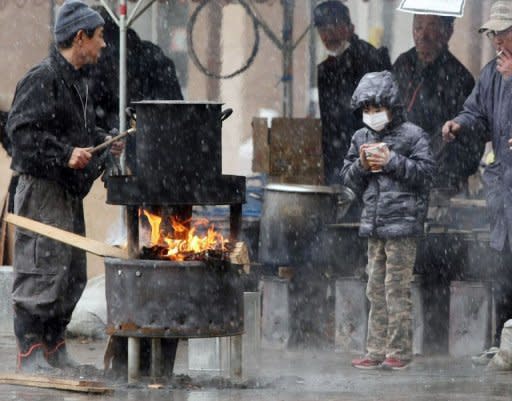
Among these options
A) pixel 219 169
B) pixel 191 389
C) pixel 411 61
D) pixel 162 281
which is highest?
pixel 411 61

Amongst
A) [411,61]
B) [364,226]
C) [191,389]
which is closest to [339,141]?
[411,61]

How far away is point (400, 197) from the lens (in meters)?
11.3

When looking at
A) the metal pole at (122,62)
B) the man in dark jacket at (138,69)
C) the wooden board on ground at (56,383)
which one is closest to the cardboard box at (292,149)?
the man in dark jacket at (138,69)

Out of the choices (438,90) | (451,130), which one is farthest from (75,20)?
(438,90)

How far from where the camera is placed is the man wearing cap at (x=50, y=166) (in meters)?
10.2

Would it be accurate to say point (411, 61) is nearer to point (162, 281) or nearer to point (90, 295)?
point (90, 295)

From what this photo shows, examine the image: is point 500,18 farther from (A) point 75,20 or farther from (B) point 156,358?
(B) point 156,358

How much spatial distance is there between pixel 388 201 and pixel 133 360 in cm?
233

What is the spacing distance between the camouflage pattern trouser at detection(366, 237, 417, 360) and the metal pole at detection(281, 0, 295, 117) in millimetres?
2643

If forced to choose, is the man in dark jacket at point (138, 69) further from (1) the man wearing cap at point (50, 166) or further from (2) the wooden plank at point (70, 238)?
(2) the wooden plank at point (70, 238)

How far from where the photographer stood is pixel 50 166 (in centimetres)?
1016

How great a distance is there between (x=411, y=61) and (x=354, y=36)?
57 centimetres

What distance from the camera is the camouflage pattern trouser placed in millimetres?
11391

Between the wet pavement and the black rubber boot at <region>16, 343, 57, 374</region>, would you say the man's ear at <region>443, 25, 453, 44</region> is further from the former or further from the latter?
the black rubber boot at <region>16, 343, 57, 374</region>
